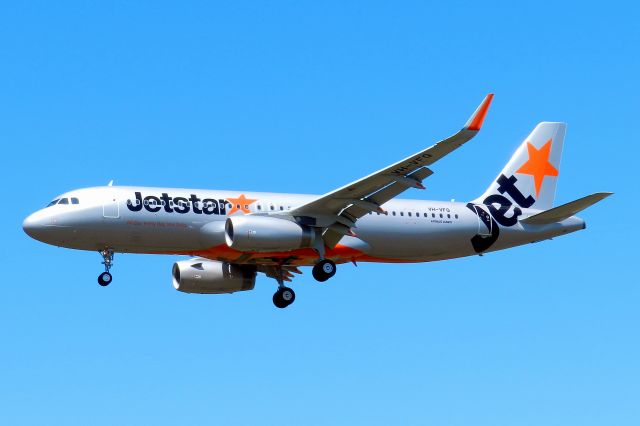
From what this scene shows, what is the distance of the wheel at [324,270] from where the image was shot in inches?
2028

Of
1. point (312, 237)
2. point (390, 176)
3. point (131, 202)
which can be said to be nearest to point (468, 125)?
point (390, 176)

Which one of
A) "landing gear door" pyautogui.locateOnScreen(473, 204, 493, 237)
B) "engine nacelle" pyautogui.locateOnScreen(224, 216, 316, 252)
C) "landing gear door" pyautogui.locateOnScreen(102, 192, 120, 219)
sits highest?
"landing gear door" pyautogui.locateOnScreen(102, 192, 120, 219)

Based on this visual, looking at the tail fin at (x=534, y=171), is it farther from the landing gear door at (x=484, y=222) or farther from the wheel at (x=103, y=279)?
the wheel at (x=103, y=279)

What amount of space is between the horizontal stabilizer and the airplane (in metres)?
0.05

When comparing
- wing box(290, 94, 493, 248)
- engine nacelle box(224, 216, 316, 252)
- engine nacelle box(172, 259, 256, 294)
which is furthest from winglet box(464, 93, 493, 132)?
engine nacelle box(172, 259, 256, 294)

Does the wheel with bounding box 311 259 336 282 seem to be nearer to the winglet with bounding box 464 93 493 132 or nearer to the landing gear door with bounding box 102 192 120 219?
the landing gear door with bounding box 102 192 120 219

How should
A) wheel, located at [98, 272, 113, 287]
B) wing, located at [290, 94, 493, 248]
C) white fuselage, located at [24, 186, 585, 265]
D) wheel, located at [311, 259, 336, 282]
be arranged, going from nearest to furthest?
wing, located at [290, 94, 493, 248], white fuselage, located at [24, 186, 585, 265], wheel, located at [98, 272, 113, 287], wheel, located at [311, 259, 336, 282]

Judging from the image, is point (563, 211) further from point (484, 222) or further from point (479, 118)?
point (479, 118)

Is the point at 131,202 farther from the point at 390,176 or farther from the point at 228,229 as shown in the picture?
the point at 390,176

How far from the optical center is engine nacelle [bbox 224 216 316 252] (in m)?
49.2

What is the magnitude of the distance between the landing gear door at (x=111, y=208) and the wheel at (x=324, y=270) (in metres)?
8.01

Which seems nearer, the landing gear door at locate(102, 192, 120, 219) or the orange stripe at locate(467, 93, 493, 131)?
the orange stripe at locate(467, 93, 493, 131)

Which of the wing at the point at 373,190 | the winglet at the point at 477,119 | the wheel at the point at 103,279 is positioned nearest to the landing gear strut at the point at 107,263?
the wheel at the point at 103,279

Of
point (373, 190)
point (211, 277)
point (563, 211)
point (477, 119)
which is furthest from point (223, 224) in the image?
point (563, 211)
